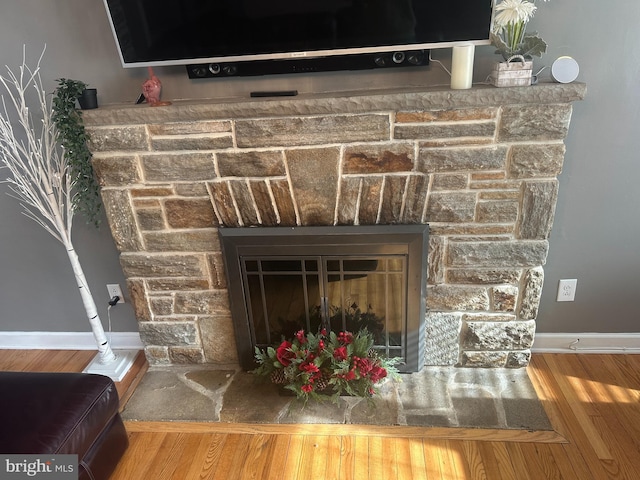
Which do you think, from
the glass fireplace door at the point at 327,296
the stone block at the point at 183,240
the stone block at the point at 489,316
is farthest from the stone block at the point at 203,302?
the stone block at the point at 489,316

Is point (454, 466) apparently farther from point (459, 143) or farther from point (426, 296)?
point (459, 143)

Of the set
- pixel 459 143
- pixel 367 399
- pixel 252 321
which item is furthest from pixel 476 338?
pixel 252 321

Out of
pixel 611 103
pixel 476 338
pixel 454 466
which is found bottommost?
pixel 454 466

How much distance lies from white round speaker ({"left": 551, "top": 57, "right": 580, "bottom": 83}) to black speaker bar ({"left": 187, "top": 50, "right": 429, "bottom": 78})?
0.47m

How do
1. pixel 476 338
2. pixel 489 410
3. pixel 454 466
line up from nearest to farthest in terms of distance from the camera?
pixel 454 466, pixel 489 410, pixel 476 338

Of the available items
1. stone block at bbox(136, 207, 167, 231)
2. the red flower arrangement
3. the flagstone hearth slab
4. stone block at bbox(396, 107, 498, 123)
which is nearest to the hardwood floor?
the flagstone hearth slab

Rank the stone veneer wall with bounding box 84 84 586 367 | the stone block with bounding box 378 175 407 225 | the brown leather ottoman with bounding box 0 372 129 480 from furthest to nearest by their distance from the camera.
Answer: the stone block with bounding box 378 175 407 225 < the stone veneer wall with bounding box 84 84 586 367 < the brown leather ottoman with bounding box 0 372 129 480

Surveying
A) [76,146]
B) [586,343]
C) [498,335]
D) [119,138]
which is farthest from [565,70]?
[76,146]

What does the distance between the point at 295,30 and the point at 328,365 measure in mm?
1384

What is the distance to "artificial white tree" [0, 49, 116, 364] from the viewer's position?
1879mm

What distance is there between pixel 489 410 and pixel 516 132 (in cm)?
117

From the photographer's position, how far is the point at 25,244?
2.29 m

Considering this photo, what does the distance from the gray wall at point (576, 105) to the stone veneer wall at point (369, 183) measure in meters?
0.18

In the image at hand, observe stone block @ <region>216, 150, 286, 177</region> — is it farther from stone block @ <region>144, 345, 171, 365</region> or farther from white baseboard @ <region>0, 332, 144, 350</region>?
white baseboard @ <region>0, 332, 144, 350</region>
